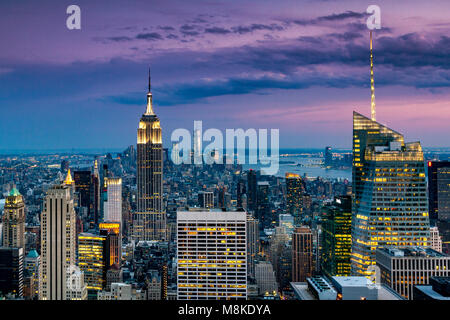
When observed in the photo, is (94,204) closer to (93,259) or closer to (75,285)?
(93,259)

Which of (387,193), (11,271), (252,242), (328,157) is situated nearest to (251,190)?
(252,242)

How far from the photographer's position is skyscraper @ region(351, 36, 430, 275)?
14.6 metres

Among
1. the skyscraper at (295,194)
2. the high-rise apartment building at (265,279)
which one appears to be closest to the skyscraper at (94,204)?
the high-rise apartment building at (265,279)

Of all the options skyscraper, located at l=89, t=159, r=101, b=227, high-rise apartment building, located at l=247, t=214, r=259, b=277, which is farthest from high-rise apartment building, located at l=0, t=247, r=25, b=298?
high-rise apartment building, located at l=247, t=214, r=259, b=277

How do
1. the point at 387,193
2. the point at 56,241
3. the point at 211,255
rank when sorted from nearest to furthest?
the point at 211,255 → the point at 56,241 → the point at 387,193

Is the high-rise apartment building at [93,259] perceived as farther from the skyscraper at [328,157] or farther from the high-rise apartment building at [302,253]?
the skyscraper at [328,157]

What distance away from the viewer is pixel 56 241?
13.8 metres

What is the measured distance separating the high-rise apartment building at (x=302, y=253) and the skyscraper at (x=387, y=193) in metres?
2.16

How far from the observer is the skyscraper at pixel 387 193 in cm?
1456

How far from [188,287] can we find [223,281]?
96 cm

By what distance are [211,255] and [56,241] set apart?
17.2 ft

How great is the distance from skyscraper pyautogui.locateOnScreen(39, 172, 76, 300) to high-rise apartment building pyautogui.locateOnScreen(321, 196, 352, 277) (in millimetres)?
8887

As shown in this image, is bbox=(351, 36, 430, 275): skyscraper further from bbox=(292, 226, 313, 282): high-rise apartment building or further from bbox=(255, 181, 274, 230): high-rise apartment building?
bbox=(255, 181, 274, 230): high-rise apartment building
